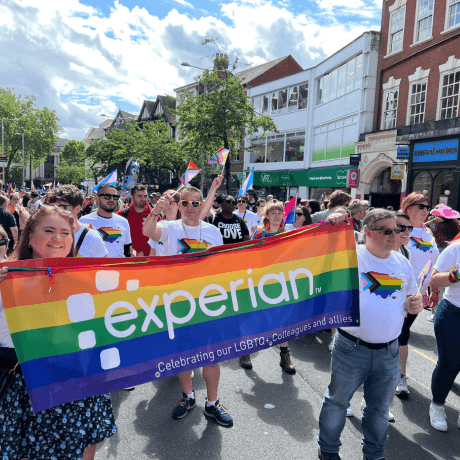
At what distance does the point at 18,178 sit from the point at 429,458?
80.6 m

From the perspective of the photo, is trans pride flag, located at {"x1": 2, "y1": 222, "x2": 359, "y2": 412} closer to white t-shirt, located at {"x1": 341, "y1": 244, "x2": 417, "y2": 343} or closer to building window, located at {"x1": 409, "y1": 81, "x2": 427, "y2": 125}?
white t-shirt, located at {"x1": 341, "y1": 244, "x2": 417, "y2": 343}

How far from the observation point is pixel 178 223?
3.79 m

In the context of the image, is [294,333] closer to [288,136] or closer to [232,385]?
[232,385]

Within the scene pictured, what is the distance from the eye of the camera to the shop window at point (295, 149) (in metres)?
28.8

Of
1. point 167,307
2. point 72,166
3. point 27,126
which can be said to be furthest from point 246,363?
point 72,166

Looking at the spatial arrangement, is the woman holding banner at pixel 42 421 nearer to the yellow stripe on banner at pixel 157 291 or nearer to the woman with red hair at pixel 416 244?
the yellow stripe on banner at pixel 157 291

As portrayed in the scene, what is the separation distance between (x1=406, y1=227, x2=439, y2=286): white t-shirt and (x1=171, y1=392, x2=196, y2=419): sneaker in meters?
2.68

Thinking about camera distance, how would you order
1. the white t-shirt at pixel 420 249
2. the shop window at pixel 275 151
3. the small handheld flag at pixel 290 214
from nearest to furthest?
the white t-shirt at pixel 420 249 < the small handheld flag at pixel 290 214 < the shop window at pixel 275 151

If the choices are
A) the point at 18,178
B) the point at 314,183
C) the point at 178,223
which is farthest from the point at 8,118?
the point at 178,223

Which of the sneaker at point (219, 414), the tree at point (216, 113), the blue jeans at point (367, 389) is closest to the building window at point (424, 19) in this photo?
the tree at point (216, 113)

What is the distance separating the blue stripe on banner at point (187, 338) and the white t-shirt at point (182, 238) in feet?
3.60

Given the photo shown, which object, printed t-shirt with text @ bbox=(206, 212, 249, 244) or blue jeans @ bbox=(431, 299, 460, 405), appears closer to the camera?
blue jeans @ bbox=(431, 299, 460, 405)

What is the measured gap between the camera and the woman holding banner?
2127mm

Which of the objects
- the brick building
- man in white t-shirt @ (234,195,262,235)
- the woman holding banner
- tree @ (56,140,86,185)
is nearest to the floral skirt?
the woman holding banner
